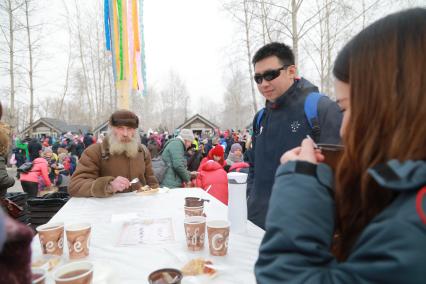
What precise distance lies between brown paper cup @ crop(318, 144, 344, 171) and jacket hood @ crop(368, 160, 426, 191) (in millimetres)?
193

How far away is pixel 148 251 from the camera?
1.43m

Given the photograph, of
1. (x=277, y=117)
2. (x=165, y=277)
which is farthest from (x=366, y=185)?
(x=277, y=117)

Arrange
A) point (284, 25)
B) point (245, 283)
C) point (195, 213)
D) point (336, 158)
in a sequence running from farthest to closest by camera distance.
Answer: point (284, 25)
point (195, 213)
point (245, 283)
point (336, 158)

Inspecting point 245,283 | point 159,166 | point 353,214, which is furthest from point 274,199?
point 159,166

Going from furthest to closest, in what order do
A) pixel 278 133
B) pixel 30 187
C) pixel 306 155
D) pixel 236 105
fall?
pixel 236 105 < pixel 30 187 < pixel 278 133 < pixel 306 155

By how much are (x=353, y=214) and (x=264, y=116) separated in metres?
1.87

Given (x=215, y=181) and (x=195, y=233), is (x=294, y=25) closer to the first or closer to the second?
(x=215, y=181)

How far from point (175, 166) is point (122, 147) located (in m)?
1.59

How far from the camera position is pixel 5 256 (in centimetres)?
60

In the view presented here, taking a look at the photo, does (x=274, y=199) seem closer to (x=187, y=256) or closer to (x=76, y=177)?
(x=187, y=256)

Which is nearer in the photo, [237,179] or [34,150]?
[237,179]

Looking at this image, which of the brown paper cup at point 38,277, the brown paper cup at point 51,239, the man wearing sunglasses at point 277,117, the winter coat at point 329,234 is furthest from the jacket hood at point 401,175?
the man wearing sunglasses at point 277,117

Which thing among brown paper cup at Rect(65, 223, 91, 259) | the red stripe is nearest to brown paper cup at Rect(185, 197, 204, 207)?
brown paper cup at Rect(65, 223, 91, 259)

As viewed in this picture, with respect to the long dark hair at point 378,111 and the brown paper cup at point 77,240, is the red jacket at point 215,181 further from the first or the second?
the long dark hair at point 378,111
